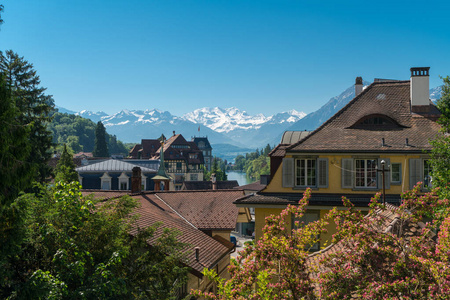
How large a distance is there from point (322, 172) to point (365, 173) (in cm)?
238

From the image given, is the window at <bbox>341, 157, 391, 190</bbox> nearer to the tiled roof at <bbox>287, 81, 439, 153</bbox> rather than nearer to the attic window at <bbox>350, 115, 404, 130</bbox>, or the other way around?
the tiled roof at <bbox>287, 81, 439, 153</bbox>

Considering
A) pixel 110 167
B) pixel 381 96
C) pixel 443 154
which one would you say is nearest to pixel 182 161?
pixel 110 167

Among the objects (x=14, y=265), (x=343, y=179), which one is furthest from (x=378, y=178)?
(x=14, y=265)

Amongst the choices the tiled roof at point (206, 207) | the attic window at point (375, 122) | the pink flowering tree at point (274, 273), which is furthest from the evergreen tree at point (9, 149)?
the attic window at point (375, 122)

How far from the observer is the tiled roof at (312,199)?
23875 mm

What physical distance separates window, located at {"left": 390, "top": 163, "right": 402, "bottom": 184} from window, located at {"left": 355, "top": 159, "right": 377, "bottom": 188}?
0.92m

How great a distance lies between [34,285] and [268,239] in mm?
5089

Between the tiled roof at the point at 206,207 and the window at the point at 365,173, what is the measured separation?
7.72 m

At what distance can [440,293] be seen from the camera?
722cm

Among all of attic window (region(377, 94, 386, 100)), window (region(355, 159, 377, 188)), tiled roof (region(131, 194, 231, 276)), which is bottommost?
tiled roof (region(131, 194, 231, 276))

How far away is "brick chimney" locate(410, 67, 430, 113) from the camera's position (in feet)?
87.0

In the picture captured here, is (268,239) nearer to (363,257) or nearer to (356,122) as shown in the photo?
(363,257)

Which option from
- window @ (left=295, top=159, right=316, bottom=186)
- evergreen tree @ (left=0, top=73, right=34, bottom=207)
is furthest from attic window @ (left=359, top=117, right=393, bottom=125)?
evergreen tree @ (left=0, top=73, right=34, bottom=207)

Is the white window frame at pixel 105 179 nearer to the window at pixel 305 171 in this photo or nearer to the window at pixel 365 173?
the window at pixel 305 171
